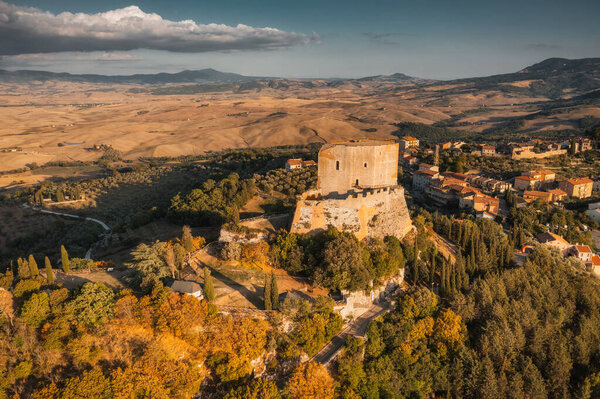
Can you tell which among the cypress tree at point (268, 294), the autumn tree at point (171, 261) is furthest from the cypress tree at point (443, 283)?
the autumn tree at point (171, 261)

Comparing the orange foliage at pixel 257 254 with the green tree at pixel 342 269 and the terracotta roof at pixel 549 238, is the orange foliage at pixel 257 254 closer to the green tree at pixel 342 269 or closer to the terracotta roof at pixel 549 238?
the green tree at pixel 342 269

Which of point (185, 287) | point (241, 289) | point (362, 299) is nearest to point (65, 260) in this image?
point (185, 287)

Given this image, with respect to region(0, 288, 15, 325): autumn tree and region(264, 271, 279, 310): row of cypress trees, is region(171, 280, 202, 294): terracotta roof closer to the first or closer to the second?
region(264, 271, 279, 310): row of cypress trees

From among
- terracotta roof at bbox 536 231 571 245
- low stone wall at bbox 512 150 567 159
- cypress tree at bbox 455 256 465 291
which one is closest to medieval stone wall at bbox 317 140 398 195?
cypress tree at bbox 455 256 465 291

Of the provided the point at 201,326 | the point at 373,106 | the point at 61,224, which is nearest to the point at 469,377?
the point at 201,326

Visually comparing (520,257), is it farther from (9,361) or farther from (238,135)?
(238,135)

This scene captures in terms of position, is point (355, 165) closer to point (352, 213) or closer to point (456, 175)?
point (352, 213)

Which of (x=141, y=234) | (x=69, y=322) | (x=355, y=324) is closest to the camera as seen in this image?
(x=69, y=322)
